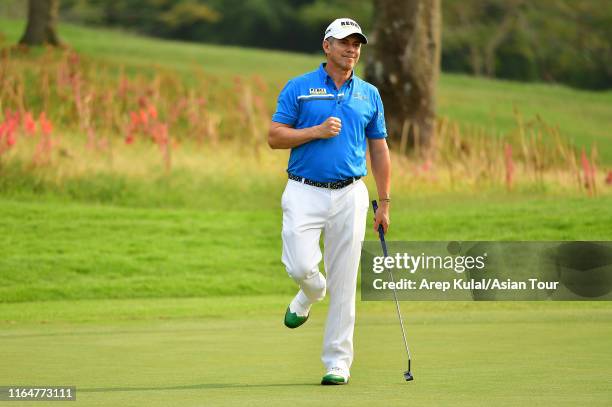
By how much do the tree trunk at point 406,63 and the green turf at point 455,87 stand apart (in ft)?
26.7

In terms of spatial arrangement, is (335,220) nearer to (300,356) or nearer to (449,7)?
(300,356)

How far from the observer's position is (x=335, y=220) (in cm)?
732

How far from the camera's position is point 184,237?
16.9 meters

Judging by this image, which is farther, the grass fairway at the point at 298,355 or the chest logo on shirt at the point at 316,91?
the chest logo on shirt at the point at 316,91

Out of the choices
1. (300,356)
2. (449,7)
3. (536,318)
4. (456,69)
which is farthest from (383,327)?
(456,69)

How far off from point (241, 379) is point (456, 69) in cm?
5421

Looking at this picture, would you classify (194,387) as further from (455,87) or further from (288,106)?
(455,87)

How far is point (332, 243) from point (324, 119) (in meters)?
0.69

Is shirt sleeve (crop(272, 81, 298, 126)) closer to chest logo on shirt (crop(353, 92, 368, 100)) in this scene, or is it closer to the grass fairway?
chest logo on shirt (crop(353, 92, 368, 100))

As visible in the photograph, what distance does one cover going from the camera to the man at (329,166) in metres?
7.24

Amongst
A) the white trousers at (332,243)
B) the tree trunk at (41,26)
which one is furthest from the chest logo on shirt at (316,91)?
the tree trunk at (41,26)

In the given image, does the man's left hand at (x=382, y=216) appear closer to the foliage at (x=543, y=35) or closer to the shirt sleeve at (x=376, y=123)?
the shirt sleeve at (x=376, y=123)

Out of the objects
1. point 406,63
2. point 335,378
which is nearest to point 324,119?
point 335,378

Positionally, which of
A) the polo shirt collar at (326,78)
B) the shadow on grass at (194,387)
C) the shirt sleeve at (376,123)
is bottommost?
the shadow on grass at (194,387)
